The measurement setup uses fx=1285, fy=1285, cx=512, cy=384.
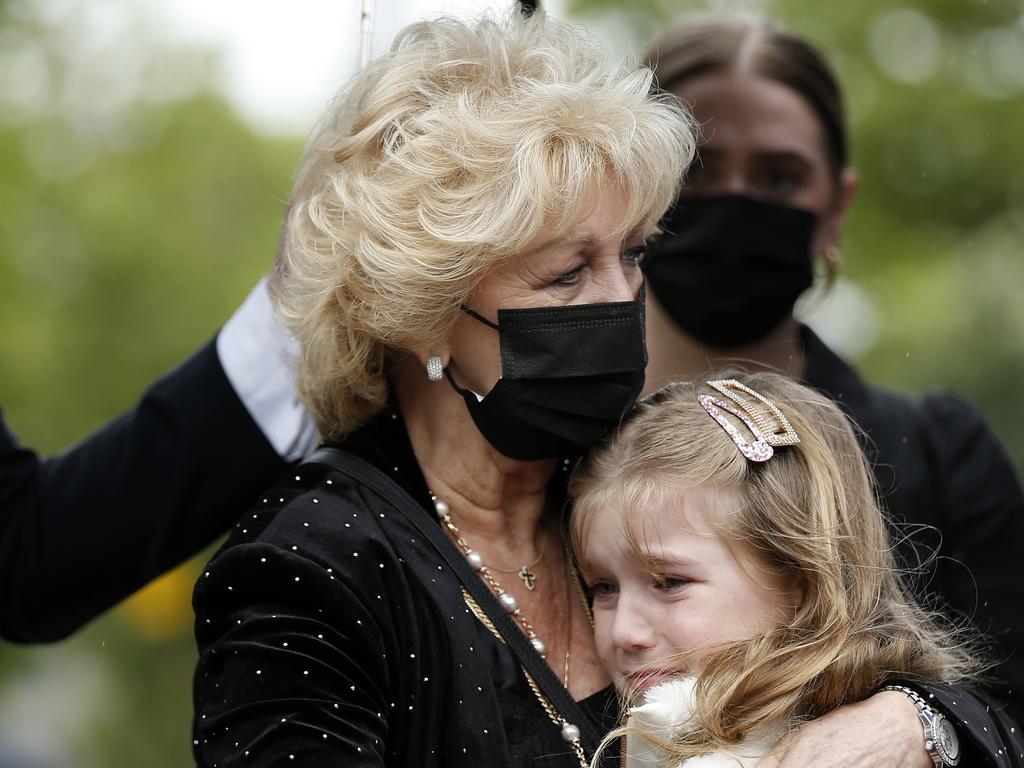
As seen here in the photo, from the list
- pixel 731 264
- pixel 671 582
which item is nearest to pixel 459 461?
pixel 671 582

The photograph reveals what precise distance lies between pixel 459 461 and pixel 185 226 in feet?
37.9

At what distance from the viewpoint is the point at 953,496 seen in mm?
3396

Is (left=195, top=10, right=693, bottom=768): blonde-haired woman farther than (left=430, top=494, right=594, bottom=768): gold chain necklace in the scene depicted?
No

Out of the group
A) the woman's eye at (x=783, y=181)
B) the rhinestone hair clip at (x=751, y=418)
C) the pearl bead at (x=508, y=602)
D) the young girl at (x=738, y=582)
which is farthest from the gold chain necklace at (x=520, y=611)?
the woman's eye at (x=783, y=181)

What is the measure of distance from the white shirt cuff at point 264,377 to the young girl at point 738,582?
0.78 metres

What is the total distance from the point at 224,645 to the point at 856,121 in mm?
8974

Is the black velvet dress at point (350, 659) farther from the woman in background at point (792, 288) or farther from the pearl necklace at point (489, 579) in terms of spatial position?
the woman in background at point (792, 288)

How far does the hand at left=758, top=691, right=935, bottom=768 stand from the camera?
2168mm

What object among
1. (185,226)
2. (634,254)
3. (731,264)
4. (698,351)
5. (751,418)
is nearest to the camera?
(751,418)

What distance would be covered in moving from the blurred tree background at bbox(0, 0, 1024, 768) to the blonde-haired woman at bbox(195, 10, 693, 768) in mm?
7425

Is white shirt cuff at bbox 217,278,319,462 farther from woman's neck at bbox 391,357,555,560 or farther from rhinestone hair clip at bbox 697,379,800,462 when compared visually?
rhinestone hair clip at bbox 697,379,800,462

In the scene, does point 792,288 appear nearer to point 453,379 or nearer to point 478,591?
point 453,379

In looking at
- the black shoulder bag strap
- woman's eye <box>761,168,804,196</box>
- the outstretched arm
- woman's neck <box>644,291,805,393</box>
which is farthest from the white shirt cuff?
woman's eye <box>761,168,804,196</box>

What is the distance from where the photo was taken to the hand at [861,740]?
217 centimetres
